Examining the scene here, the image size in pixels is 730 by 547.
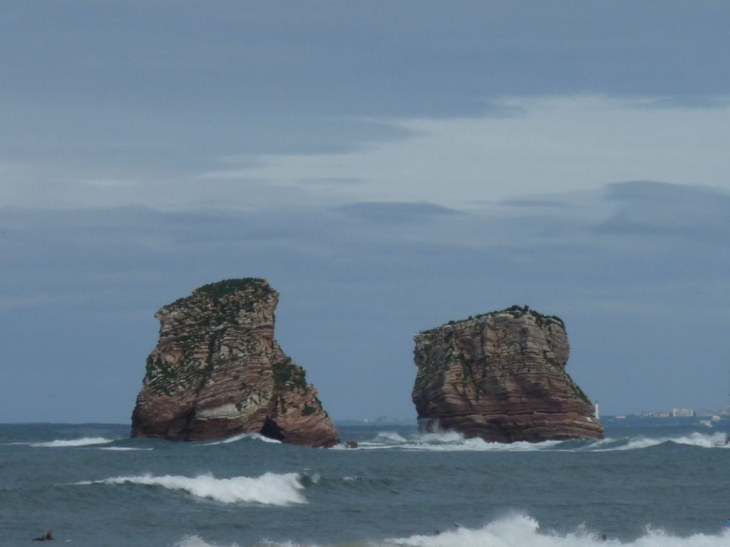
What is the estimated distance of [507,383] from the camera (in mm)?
70188

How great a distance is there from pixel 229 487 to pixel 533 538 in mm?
10572

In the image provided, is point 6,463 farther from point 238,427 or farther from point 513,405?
point 513,405

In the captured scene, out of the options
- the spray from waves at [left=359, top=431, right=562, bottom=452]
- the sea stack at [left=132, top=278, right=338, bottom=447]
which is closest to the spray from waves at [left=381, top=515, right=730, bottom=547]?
the sea stack at [left=132, top=278, right=338, bottom=447]

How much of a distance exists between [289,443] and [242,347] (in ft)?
15.7

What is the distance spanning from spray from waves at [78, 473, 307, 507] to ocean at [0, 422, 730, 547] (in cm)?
6

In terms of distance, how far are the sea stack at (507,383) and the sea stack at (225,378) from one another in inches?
351

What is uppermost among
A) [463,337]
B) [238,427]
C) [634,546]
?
[463,337]

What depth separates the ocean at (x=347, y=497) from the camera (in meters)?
38.1

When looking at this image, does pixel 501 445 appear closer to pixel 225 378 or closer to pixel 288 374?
pixel 288 374

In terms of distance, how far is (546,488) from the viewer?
5084cm

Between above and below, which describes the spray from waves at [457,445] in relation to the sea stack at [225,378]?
below

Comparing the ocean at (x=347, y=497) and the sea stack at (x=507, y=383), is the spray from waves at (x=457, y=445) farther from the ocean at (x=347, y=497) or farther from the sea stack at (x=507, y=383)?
the ocean at (x=347, y=497)

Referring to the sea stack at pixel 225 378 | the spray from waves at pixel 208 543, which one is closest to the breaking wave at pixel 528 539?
the spray from waves at pixel 208 543

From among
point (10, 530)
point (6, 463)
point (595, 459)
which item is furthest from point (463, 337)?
point (10, 530)
